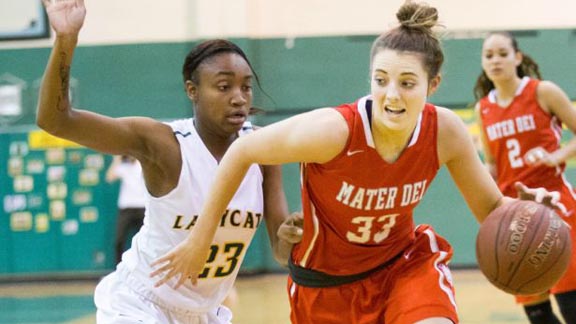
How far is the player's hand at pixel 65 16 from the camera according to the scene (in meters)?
3.26

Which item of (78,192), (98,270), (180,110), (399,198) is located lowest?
(98,270)

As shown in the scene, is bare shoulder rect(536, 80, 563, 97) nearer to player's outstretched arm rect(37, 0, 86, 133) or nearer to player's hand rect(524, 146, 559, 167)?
player's hand rect(524, 146, 559, 167)

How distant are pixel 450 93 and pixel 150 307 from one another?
754 centimetres

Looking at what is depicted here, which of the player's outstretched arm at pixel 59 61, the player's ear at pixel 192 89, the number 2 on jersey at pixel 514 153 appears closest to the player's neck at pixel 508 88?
the number 2 on jersey at pixel 514 153

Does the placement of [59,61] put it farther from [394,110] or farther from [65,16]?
[394,110]

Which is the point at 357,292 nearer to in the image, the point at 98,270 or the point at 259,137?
the point at 259,137

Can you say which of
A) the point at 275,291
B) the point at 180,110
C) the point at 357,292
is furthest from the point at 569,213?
the point at 180,110

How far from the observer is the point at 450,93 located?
10.7 metres

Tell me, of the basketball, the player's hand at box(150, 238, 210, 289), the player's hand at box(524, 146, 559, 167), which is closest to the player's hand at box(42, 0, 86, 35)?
the player's hand at box(150, 238, 210, 289)

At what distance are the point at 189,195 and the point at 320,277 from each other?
58 centimetres

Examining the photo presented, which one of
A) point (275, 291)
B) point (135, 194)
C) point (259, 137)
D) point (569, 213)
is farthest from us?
point (135, 194)

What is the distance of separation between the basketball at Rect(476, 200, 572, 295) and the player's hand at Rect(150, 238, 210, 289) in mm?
1023

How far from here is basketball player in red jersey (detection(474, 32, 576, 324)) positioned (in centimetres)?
565

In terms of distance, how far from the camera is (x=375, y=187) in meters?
3.41
